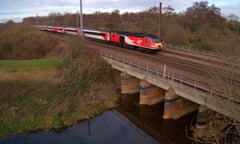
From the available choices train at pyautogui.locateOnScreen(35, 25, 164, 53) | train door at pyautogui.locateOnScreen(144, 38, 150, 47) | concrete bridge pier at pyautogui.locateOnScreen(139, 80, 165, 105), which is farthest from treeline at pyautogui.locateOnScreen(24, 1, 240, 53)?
concrete bridge pier at pyautogui.locateOnScreen(139, 80, 165, 105)

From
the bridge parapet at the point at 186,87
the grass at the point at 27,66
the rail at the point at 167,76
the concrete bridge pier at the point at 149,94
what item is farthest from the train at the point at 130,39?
the concrete bridge pier at the point at 149,94

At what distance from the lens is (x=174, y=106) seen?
19.0 meters

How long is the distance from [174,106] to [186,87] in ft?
8.35

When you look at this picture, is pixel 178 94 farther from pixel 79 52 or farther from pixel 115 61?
pixel 79 52

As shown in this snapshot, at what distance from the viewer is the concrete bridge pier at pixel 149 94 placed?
71.2 feet

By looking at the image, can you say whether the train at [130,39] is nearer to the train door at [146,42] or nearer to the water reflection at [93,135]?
the train door at [146,42]

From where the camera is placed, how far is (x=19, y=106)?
20.4 metres

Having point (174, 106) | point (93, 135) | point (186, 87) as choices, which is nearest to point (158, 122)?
point (174, 106)

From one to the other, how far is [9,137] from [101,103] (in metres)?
8.63

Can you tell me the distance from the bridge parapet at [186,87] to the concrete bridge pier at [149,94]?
69 centimetres

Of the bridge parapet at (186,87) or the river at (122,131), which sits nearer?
the bridge parapet at (186,87)

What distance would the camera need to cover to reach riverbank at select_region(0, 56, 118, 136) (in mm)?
19172

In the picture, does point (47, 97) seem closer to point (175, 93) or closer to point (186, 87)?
point (175, 93)

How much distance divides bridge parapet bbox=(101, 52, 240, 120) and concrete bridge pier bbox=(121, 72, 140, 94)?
0.72 metres
